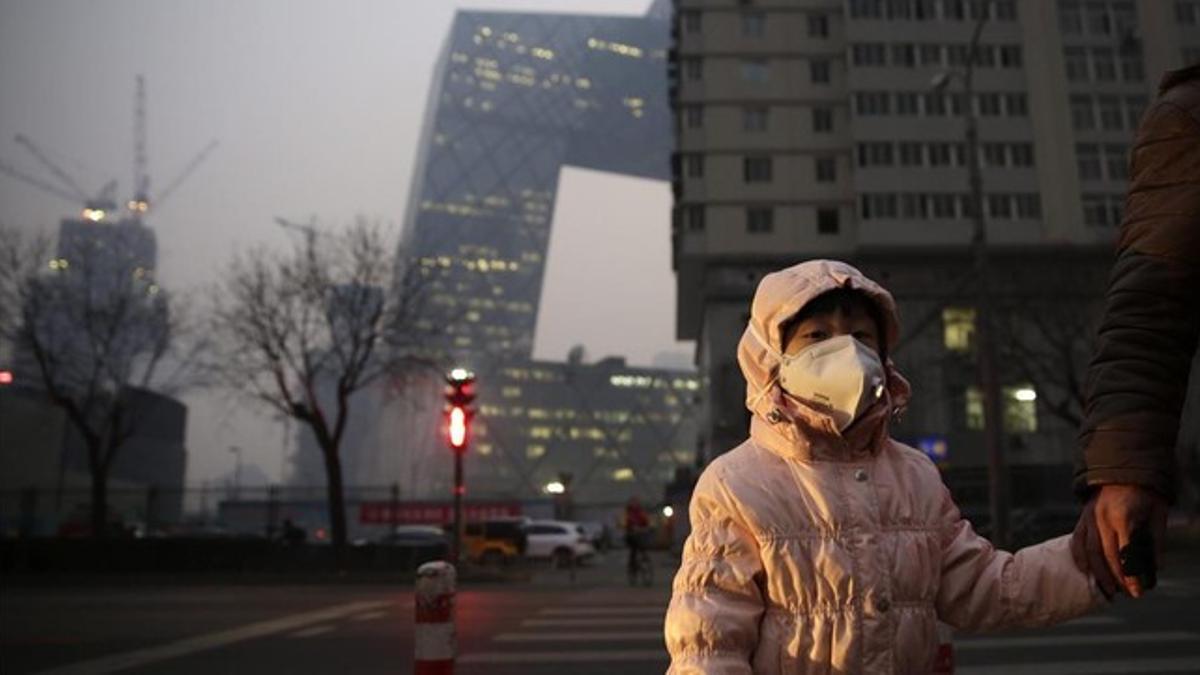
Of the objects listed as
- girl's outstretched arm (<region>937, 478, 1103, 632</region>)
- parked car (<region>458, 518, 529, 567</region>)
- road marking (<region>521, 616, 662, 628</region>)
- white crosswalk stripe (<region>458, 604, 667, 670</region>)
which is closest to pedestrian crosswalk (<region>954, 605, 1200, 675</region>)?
white crosswalk stripe (<region>458, 604, 667, 670</region>)

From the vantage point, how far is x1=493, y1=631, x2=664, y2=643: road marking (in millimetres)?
9359

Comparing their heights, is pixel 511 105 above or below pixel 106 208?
above

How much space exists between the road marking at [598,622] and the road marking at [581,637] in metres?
0.72

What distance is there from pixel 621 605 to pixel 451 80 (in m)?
148

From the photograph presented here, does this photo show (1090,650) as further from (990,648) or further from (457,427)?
(457,427)

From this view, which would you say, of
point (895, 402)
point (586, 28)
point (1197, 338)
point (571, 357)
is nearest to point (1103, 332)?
point (1197, 338)

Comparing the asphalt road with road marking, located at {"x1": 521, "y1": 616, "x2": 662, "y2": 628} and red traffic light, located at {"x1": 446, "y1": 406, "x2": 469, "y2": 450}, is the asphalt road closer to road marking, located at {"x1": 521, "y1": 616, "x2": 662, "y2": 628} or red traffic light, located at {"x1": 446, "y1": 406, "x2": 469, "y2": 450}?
road marking, located at {"x1": 521, "y1": 616, "x2": 662, "y2": 628}

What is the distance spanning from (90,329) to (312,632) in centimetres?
2346

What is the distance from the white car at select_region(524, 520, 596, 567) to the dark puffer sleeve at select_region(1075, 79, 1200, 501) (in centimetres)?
2901

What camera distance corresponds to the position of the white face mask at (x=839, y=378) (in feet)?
6.86

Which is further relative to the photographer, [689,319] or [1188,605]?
[689,319]

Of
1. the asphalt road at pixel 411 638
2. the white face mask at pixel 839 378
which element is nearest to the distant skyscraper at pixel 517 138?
the asphalt road at pixel 411 638

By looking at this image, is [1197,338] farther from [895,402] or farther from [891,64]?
[891,64]

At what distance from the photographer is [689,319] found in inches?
2635
